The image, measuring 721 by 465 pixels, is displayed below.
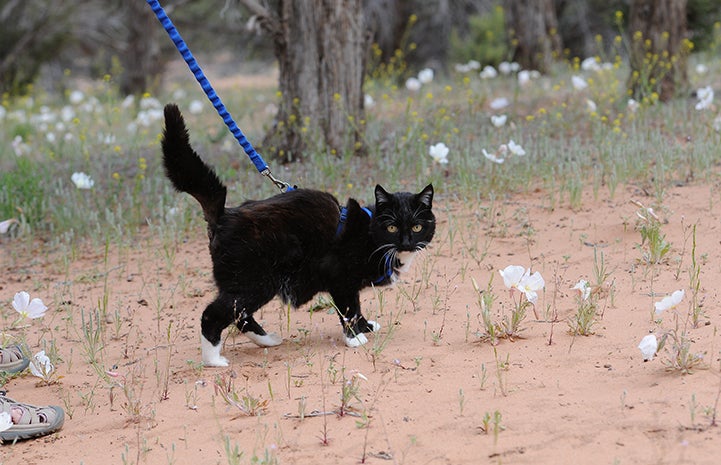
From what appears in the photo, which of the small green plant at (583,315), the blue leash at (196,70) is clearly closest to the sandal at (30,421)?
the blue leash at (196,70)

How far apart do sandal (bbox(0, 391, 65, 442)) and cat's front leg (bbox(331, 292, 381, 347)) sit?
4.62ft

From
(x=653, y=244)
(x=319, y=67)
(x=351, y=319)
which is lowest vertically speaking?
(x=351, y=319)

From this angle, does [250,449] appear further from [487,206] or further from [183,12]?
[183,12]

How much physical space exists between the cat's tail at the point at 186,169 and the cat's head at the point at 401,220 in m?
0.79

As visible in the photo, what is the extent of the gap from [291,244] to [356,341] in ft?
1.96

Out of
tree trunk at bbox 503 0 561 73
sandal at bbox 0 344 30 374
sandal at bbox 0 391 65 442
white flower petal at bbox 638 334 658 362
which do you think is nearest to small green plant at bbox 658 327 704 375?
white flower petal at bbox 638 334 658 362

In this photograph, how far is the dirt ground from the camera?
10.4ft

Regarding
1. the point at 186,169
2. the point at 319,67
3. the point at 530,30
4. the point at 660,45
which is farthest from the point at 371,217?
the point at 530,30

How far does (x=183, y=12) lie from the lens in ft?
77.4

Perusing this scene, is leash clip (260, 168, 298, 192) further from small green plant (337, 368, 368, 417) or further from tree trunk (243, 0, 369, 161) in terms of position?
tree trunk (243, 0, 369, 161)

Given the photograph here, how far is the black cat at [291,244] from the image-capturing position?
408cm

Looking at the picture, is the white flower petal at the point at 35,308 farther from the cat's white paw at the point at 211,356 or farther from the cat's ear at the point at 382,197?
the cat's ear at the point at 382,197

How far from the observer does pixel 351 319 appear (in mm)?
4312

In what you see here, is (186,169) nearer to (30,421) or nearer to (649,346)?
Answer: (30,421)
